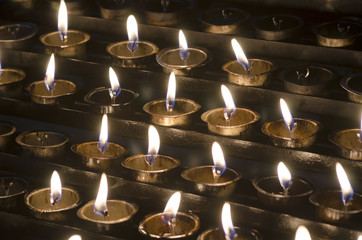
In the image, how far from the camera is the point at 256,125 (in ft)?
9.19

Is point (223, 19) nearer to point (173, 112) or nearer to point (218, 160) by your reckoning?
point (173, 112)

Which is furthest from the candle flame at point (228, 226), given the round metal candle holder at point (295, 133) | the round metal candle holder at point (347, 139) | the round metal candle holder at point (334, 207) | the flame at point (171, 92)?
the flame at point (171, 92)

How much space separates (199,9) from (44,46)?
0.80m

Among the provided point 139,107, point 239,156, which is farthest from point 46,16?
point 239,156

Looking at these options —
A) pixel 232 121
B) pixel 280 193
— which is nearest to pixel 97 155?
pixel 232 121

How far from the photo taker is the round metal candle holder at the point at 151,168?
2.65 meters

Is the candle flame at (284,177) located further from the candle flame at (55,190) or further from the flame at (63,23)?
the flame at (63,23)

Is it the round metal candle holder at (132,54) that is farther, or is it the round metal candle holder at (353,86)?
the round metal candle holder at (132,54)

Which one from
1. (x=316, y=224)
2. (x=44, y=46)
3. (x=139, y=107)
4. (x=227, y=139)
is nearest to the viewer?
(x=316, y=224)

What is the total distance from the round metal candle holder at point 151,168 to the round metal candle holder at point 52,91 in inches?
19.1

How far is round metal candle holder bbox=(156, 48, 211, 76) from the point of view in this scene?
298cm

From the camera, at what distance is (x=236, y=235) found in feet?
7.97

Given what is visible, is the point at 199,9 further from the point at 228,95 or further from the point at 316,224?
the point at 316,224

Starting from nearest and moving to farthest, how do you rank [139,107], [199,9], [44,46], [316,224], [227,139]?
[316,224] < [227,139] < [139,107] < [44,46] < [199,9]
